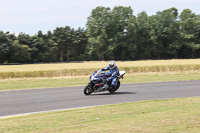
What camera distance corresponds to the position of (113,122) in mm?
7270

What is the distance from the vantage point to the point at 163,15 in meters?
88.6

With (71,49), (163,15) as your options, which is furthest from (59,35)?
(163,15)

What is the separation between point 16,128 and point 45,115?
186 cm

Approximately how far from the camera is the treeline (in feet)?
277

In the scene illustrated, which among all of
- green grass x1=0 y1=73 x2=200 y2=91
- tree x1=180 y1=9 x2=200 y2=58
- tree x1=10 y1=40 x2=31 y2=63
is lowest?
green grass x1=0 y1=73 x2=200 y2=91

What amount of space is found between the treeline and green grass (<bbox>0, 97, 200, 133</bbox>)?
235 feet

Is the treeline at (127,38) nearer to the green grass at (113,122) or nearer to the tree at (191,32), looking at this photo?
the tree at (191,32)

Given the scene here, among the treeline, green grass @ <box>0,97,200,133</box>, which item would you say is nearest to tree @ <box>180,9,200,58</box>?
the treeline

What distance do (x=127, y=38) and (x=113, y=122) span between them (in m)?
82.5

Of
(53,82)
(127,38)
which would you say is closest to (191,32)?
(127,38)

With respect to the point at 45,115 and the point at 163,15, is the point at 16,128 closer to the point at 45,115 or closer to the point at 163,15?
the point at 45,115

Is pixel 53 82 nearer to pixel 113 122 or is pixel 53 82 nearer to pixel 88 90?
pixel 88 90

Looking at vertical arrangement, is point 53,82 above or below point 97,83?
below

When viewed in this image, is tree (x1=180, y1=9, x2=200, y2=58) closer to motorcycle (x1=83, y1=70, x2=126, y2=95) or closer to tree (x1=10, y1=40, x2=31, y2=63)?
tree (x1=10, y1=40, x2=31, y2=63)
